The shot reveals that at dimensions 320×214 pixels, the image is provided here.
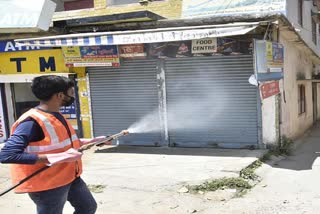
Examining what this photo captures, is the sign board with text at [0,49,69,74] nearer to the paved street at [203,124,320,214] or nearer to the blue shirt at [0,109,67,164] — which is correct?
the paved street at [203,124,320,214]

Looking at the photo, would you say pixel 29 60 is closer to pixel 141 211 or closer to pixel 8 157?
pixel 141 211

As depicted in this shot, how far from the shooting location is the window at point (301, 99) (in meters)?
11.4

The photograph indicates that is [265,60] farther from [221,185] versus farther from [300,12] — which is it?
[300,12]

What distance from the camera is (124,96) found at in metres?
9.23

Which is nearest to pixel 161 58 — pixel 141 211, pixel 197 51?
pixel 197 51

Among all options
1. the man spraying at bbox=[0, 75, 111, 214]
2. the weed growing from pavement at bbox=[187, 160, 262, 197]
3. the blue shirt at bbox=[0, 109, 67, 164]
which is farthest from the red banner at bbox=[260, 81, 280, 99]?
the blue shirt at bbox=[0, 109, 67, 164]

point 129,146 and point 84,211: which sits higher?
point 84,211

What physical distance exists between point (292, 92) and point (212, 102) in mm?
2745

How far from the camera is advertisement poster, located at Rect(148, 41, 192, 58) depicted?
845cm

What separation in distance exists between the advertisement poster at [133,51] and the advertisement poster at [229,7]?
123cm

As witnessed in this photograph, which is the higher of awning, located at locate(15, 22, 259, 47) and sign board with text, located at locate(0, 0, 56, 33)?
sign board with text, located at locate(0, 0, 56, 33)

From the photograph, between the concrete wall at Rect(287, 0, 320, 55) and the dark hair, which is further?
the concrete wall at Rect(287, 0, 320, 55)

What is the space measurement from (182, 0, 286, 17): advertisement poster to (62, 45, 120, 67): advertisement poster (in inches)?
69.5

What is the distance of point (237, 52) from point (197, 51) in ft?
2.60
